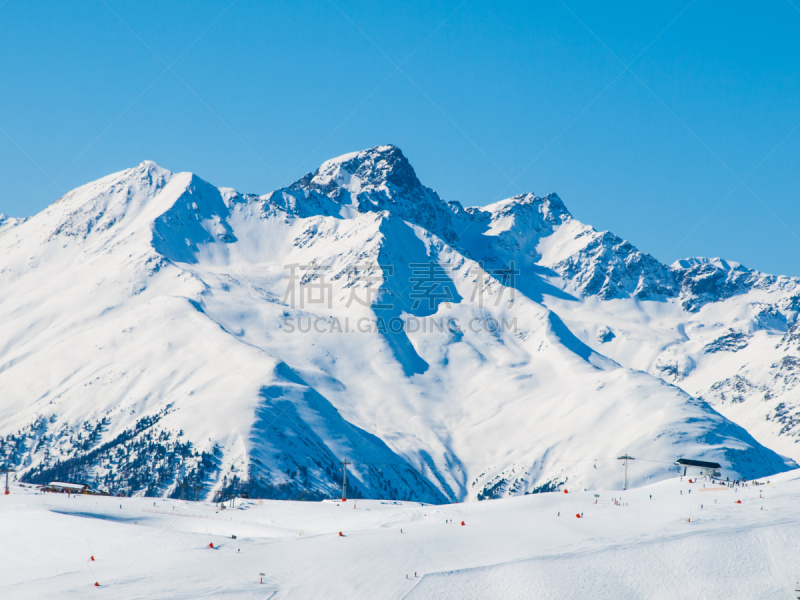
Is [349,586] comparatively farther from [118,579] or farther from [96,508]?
[96,508]

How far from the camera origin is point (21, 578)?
265 ft

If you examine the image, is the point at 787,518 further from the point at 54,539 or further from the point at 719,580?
the point at 54,539

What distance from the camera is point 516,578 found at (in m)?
78.0

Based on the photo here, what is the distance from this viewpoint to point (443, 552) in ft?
281

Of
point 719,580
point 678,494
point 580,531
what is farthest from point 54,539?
point 678,494

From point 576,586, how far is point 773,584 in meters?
17.2

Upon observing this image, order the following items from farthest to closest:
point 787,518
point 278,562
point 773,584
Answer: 1. point 787,518
2. point 278,562
3. point 773,584

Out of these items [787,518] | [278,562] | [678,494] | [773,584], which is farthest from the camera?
[678,494]

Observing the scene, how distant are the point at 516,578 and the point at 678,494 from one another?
4417 centimetres

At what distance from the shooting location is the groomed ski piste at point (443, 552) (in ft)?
251

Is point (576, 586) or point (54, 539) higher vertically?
point (54, 539)

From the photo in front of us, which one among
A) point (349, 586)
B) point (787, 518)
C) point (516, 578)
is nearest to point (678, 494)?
point (787, 518)

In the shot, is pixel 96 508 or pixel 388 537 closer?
pixel 388 537

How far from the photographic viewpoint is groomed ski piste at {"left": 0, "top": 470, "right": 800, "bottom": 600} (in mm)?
76625
